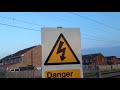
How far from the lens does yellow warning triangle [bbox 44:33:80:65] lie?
2.70 meters

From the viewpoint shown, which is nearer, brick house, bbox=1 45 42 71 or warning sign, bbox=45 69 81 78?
warning sign, bbox=45 69 81 78

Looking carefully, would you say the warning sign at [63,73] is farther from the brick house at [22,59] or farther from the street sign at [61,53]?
the brick house at [22,59]

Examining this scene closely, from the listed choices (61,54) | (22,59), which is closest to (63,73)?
(61,54)

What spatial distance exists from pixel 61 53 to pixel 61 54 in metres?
0.02

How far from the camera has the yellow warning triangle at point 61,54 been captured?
106 inches

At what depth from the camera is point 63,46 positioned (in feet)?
9.18

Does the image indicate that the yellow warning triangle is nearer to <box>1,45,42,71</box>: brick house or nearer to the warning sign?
the warning sign

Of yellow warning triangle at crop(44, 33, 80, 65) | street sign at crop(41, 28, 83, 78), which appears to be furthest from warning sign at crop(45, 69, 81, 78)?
yellow warning triangle at crop(44, 33, 80, 65)

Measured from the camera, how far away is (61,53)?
271 cm

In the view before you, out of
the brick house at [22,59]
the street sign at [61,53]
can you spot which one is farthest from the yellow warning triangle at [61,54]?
the brick house at [22,59]
